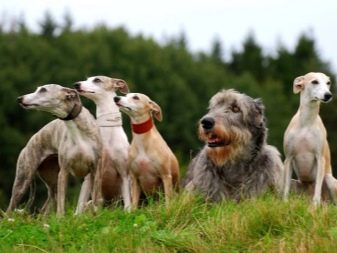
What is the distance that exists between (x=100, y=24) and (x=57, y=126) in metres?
47.4

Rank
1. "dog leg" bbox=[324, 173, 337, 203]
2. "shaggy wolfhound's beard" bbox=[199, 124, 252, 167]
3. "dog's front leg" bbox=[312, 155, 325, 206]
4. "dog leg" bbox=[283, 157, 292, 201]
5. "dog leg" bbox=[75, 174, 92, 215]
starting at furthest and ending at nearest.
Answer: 1. "dog leg" bbox=[75, 174, 92, 215]
2. "dog leg" bbox=[324, 173, 337, 203]
3. "dog's front leg" bbox=[312, 155, 325, 206]
4. "dog leg" bbox=[283, 157, 292, 201]
5. "shaggy wolfhound's beard" bbox=[199, 124, 252, 167]

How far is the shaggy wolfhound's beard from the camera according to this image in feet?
41.0

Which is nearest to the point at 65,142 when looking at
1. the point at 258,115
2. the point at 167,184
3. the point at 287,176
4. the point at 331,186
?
the point at 167,184

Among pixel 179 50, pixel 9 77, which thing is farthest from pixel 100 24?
pixel 9 77

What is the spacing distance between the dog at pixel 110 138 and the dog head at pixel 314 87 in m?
2.24

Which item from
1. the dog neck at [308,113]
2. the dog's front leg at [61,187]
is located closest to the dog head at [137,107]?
the dog's front leg at [61,187]

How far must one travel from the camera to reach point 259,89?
59938 mm

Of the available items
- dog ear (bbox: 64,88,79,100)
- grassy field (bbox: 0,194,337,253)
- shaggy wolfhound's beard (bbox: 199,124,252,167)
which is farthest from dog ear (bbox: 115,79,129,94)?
grassy field (bbox: 0,194,337,253)

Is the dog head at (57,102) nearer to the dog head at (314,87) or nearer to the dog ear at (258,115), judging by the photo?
the dog ear at (258,115)

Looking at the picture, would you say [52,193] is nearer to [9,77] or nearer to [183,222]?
[183,222]

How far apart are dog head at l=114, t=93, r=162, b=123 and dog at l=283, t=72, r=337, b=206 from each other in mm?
1844

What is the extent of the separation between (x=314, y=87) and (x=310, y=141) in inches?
24.6

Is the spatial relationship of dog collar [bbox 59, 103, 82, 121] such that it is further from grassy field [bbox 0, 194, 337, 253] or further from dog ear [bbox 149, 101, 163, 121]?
grassy field [bbox 0, 194, 337, 253]

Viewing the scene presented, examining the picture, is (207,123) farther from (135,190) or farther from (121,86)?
(121,86)
